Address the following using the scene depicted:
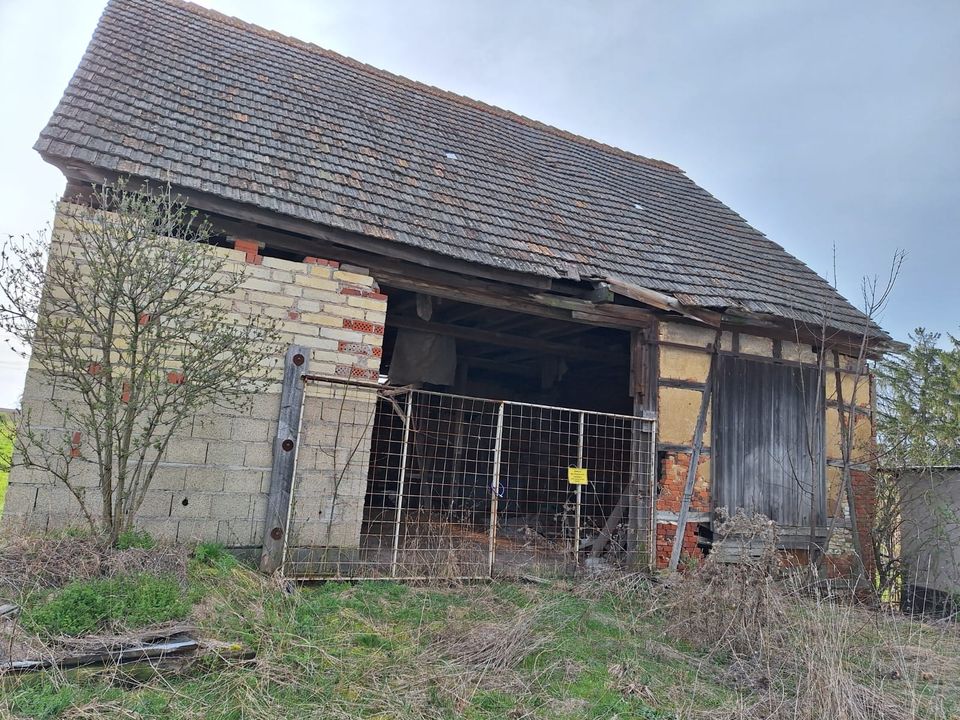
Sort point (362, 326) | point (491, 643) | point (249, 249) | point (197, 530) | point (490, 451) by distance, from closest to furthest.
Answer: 1. point (491, 643)
2. point (197, 530)
3. point (249, 249)
4. point (362, 326)
5. point (490, 451)

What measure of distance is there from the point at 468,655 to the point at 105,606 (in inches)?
86.4

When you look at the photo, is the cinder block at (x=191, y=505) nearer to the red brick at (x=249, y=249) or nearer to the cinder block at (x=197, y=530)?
the cinder block at (x=197, y=530)

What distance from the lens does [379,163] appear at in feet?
24.0

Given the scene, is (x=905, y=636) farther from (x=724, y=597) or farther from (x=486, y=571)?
(x=486, y=571)

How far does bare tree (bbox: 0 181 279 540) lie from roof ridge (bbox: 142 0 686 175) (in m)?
5.53


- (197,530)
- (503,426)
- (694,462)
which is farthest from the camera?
(503,426)

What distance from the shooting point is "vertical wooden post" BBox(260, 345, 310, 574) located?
203 inches

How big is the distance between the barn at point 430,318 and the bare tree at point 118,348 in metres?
0.20

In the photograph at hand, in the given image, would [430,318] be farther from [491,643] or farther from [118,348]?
[491,643]

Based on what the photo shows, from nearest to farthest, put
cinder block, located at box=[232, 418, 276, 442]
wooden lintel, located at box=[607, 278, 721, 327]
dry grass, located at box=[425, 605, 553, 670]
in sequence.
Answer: dry grass, located at box=[425, 605, 553, 670] < cinder block, located at box=[232, 418, 276, 442] < wooden lintel, located at box=[607, 278, 721, 327]

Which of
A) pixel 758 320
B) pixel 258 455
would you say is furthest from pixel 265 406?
pixel 758 320

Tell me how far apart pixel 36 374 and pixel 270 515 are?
213cm

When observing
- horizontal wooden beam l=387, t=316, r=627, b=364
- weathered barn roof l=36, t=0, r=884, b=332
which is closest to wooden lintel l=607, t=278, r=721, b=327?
weathered barn roof l=36, t=0, r=884, b=332

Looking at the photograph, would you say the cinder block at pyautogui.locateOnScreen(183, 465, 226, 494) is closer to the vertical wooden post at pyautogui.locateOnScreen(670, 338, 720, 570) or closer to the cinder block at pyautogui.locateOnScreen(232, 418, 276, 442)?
the cinder block at pyautogui.locateOnScreen(232, 418, 276, 442)
